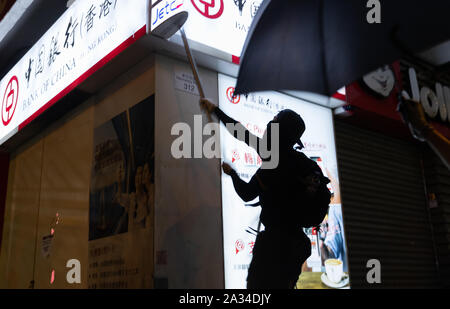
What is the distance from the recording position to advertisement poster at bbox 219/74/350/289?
3469 mm

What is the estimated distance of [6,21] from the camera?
5.50m

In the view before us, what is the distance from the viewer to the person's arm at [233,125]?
10.1ft

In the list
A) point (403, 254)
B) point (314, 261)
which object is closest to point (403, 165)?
point (403, 254)

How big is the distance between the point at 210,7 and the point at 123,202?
1.77 meters

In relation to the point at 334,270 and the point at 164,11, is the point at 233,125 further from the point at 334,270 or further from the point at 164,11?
the point at 334,270

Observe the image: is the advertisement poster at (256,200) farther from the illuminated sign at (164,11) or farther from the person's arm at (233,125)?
the illuminated sign at (164,11)

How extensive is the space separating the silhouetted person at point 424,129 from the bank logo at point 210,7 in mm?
1956

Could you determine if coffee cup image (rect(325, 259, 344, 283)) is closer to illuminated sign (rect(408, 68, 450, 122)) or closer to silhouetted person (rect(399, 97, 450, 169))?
silhouetted person (rect(399, 97, 450, 169))

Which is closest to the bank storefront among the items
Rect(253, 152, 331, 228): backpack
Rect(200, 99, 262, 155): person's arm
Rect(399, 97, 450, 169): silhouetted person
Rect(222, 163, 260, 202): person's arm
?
Rect(200, 99, 262, 155): person's arm

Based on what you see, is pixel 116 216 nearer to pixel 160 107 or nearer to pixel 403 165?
pixel 160 107

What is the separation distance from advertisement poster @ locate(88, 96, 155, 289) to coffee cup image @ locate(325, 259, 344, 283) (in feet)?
5.99

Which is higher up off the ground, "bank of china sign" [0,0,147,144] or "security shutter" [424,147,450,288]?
"bank of china sign" [0,0,147,144]

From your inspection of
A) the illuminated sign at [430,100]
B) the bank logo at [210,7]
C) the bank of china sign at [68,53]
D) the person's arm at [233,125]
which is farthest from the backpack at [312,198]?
the illuminated sign at [430,100]

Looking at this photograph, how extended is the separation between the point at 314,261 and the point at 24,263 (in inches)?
140
